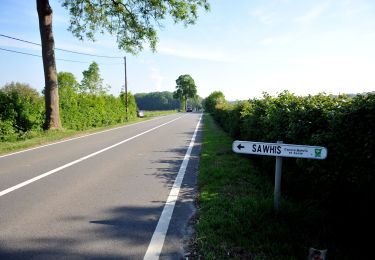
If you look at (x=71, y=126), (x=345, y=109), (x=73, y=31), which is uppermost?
(x=73, y=31)

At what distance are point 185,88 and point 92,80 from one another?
165 ft

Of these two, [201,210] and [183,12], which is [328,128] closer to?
[201,210]

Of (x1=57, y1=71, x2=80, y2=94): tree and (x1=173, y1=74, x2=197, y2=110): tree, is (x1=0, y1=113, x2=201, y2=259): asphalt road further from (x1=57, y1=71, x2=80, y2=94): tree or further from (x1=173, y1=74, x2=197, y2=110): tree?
(x1=173, y1=74, x2=197, y2=110): tree

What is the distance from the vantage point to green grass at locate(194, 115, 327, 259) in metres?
3.80

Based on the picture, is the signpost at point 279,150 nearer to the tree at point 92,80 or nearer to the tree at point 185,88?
the tree at point 92,80

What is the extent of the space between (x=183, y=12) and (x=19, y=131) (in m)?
11.9

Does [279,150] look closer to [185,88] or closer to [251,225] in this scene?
[251,225]

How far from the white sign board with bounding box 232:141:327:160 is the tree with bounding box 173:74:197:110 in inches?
4247

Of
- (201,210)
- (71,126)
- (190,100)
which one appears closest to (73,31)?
(71,126)

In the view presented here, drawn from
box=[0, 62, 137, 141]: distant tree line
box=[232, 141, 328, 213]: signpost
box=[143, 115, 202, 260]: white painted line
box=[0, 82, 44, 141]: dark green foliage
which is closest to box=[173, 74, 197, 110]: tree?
box=[0, 62, 137, 141]: distant tree line

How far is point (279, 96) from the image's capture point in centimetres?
851

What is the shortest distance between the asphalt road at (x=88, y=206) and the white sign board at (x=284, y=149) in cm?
145

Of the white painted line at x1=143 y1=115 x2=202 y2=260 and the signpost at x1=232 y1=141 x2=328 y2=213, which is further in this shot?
the signpost at x1=232 y1=141 x2=328 y2=213

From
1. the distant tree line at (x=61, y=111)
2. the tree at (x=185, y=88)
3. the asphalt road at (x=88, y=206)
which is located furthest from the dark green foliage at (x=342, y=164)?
the tree at (x=185, y=88)
